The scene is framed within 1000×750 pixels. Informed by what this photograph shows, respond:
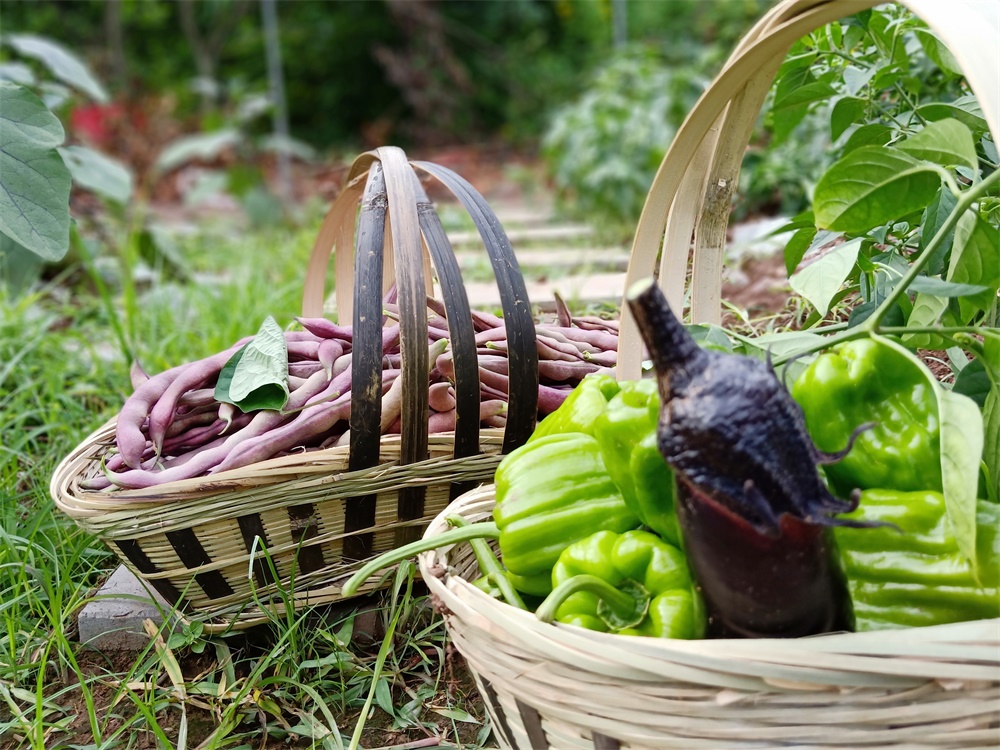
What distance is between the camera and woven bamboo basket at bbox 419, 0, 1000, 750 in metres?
0.76

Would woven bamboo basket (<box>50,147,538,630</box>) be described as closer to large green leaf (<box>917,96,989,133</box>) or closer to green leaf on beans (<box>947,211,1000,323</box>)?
green leaf on beans (<box>947,211,1000,323</box>)

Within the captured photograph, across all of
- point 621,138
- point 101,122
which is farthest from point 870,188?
point 101,122

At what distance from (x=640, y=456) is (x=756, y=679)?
10.7 inches

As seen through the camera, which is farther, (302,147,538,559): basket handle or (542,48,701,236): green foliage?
(542,48,701,236): green foliage

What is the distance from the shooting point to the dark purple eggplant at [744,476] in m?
0.79

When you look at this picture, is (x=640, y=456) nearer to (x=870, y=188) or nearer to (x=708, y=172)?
(x=870, y=188)

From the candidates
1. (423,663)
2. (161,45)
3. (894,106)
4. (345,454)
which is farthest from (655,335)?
(161,45)

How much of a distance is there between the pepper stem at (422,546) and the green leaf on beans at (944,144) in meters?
0.62

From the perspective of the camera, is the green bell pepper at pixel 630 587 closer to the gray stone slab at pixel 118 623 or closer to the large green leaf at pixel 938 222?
the large green leaf at pixel 938 222

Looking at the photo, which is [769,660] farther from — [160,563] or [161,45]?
[161,45]

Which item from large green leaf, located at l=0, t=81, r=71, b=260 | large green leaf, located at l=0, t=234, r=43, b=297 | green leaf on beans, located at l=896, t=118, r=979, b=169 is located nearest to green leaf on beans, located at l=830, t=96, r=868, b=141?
green leaf on beans, located at l=896, t=118, r=979, b=169

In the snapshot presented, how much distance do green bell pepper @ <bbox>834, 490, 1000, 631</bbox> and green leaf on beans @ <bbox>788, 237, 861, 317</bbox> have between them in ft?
0.94

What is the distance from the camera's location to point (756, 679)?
78cm

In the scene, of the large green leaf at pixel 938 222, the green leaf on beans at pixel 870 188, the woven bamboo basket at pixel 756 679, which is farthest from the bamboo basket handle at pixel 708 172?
the large green leaf at pixel 938 222
